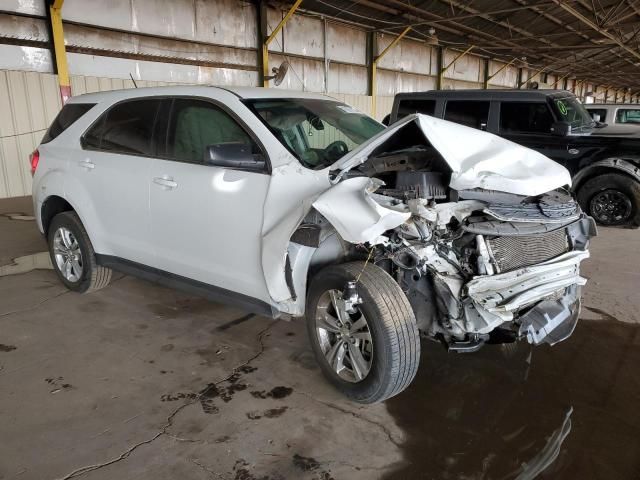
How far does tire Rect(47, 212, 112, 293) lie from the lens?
4133mm

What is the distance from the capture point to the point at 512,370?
10.3 feet

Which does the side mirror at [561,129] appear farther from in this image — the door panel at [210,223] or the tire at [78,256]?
the tire at [78,256]

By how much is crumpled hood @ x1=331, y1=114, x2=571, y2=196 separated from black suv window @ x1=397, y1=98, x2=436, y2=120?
461cm

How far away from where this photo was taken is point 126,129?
3.79m

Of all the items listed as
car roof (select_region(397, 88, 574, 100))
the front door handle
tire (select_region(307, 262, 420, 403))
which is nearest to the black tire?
car roof (select_region(397, 88, 574, 100))

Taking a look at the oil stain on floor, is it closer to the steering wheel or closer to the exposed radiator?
the exposed radiator

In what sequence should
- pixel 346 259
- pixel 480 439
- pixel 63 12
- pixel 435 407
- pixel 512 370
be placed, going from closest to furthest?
pixel 480 439 < pixel 435 407 < pixel 346 259 < pixel 512 370 < pixel 63 12

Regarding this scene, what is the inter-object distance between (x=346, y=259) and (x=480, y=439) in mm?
1173

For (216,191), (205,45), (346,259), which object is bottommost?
(346,259)

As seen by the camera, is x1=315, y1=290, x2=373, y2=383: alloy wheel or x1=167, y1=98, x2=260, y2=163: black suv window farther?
x1=167, y1=98, x2=260, y2=163: black suv window

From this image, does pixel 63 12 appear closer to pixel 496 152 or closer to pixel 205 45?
pixel 205 45

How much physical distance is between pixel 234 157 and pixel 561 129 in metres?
5.34

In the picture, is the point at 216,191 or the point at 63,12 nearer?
the point at 216,191

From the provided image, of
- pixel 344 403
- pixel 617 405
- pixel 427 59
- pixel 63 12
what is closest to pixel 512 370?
pixel 617 405
